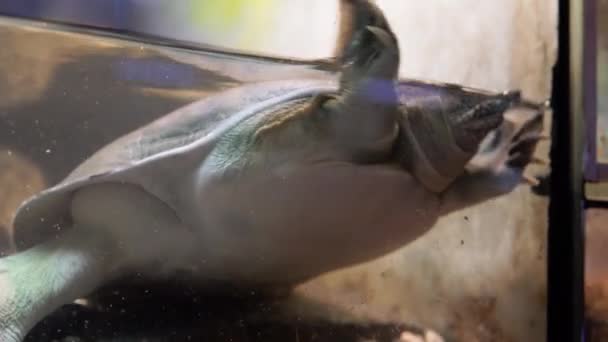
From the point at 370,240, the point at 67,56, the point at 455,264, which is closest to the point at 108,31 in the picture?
the point at 67,56

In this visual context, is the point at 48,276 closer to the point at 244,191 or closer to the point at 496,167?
the point at 244,191

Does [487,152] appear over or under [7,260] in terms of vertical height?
over

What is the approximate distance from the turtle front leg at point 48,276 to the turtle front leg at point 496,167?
0.40 metres

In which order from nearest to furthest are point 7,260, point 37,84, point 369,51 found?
point 369,51 < point 7,260 < point 37,84

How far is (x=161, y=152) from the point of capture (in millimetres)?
708

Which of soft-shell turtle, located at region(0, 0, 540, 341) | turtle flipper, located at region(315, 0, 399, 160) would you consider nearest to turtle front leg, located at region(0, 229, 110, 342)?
soft-shell turtle, located at region(0, 0, 540, 341)

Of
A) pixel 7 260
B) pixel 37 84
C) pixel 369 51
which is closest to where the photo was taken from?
pixel 369 51

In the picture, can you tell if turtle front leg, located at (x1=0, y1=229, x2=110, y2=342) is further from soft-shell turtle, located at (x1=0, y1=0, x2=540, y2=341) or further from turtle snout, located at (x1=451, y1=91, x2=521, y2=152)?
turtle snout, located at (x1=451, y1=91, x2=521, y2=152)

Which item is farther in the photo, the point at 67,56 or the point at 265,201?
the point at 67,56

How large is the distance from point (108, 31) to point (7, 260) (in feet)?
0.88

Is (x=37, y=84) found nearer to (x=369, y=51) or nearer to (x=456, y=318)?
(x=369, y=51)

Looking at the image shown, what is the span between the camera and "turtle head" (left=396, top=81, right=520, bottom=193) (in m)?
0.72

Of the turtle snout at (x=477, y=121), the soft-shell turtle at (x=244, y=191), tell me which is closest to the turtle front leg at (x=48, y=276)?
the soft-shell turtle at (x=244, y=191)

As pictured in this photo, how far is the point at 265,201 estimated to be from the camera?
2.31 ft
